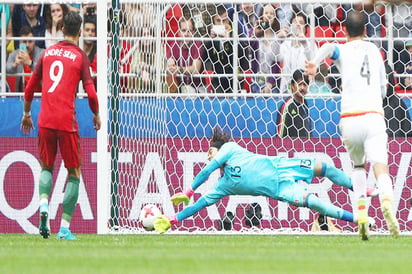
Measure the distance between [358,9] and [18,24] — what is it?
4.17 m

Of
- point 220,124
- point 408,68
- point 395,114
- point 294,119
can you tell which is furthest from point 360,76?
point 408,68

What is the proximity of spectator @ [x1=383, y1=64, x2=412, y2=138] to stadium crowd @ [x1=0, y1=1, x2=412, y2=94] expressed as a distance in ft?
0.90

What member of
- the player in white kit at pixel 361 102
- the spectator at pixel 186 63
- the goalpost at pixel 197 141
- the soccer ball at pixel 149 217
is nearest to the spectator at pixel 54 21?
the goalpost at pixel 197 141

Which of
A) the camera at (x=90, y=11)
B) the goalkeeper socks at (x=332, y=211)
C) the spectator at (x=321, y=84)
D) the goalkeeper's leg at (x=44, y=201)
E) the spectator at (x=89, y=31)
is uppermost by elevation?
the camera at (x=90, y=11)

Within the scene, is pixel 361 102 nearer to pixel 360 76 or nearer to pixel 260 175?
pixel 360 76

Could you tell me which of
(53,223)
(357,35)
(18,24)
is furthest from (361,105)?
(18,24)

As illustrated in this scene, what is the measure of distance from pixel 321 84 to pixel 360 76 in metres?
3.92

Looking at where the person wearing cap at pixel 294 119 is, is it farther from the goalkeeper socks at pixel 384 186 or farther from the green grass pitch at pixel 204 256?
the goalkeeper socks at pixel 384 186

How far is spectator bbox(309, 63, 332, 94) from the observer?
13727 millimetres

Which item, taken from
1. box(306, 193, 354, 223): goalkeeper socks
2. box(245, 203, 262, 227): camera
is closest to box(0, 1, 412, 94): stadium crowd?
box(245, 203, 262, 227): camera

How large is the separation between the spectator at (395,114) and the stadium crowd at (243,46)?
0.27 meters

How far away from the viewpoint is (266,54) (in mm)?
13828

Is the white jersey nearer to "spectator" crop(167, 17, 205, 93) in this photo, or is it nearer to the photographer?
the photographer

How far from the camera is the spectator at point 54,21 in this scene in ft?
47.1
